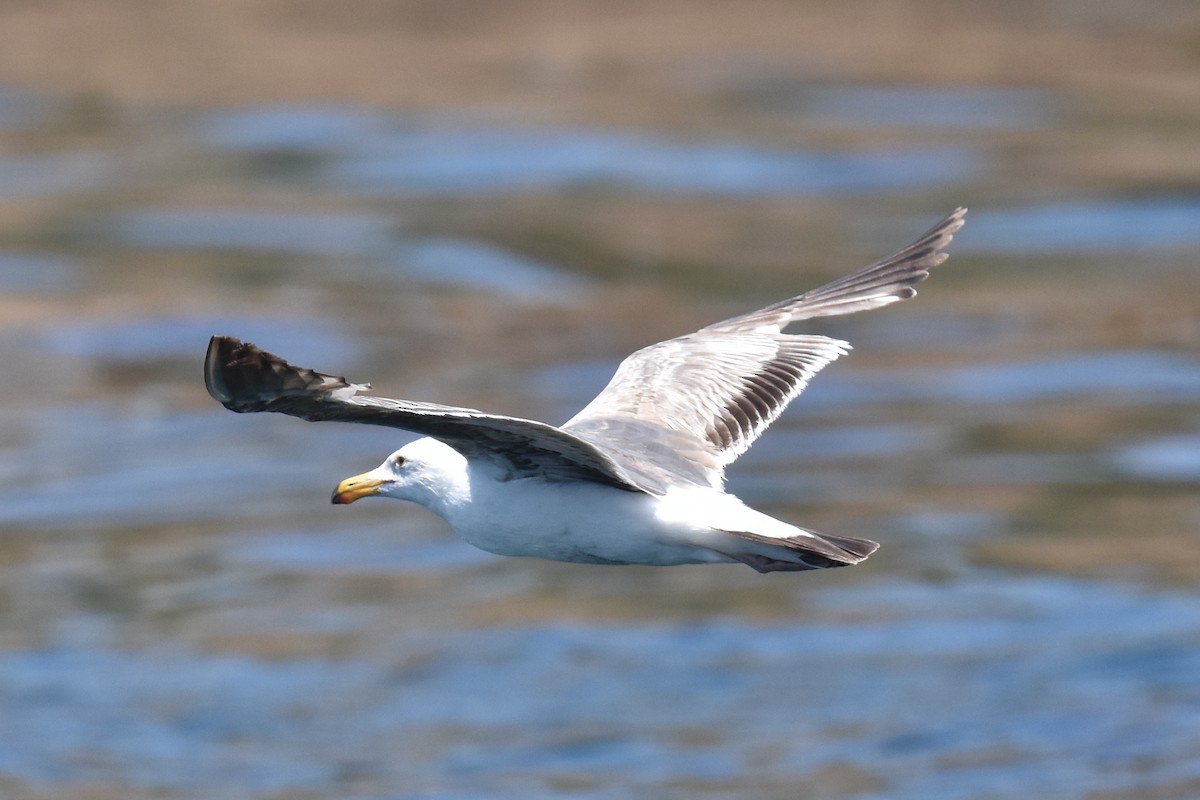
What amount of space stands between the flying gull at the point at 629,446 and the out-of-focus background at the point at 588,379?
6.98 meters

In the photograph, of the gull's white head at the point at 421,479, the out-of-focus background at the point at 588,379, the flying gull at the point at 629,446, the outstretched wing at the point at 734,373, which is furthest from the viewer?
the out-of-focus background at the point at 588,379

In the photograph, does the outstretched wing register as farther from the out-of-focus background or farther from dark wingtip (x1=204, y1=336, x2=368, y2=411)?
the out-of-focus background

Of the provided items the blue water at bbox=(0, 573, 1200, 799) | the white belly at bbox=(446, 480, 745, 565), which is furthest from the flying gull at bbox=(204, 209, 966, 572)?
the blue water at bbox=(0, 573, 1200, 799)

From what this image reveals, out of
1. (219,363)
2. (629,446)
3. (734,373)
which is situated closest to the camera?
(219,363)

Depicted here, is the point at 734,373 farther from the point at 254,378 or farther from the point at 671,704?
the point at 671,704

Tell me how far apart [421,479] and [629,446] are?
1153 millimetres

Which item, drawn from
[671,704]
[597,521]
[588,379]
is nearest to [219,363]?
[597,521]

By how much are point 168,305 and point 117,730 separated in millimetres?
10869

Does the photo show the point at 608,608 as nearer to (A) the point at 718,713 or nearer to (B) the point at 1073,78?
(A) the point at 718,713

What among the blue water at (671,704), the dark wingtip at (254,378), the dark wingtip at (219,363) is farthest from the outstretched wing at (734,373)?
the blue water at (671,704)

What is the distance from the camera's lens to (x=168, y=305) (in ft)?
98.4

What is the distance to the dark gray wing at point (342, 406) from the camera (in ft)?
27.2

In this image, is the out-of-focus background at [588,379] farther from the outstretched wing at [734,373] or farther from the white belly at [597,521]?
the white belly at [597,521]

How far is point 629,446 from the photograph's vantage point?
11156 mm
